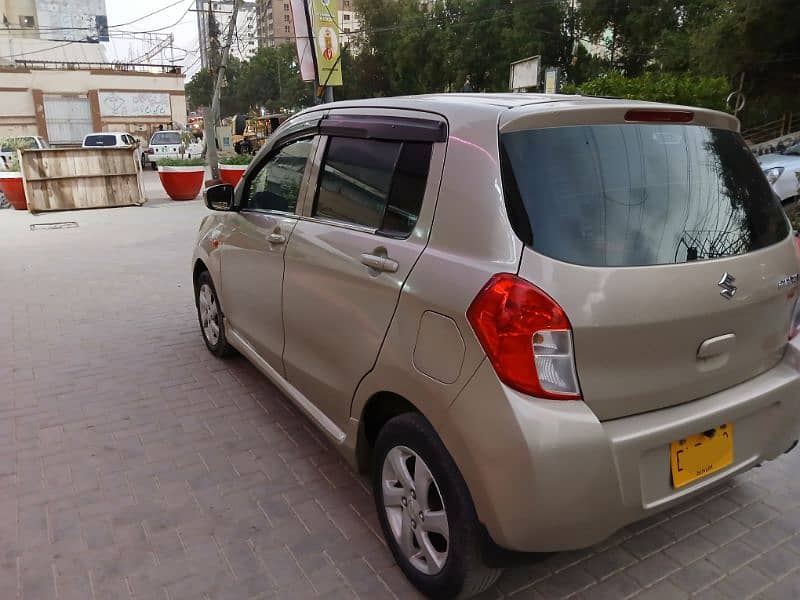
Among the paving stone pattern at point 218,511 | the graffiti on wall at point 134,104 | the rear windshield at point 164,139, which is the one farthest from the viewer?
the graffiti on wall at point 134,104

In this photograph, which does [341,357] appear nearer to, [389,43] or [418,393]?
[418,393]

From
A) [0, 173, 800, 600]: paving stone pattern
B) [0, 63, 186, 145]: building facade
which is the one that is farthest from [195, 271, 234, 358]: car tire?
[0, 63, 186, 145]: building facade

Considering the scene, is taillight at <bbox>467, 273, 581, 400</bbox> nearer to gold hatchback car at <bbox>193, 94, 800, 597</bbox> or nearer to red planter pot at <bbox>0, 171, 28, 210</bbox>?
gold hatchback car at <bbox>193, 94, 800, 597</bbox>

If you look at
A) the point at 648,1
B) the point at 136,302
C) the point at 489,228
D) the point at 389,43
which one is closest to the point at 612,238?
the point at 489,228

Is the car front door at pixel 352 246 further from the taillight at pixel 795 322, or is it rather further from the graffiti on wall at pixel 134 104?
the graffiti on wall at pixel 134 104

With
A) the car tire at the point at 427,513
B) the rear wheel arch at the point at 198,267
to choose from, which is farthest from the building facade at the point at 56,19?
the car tire at the point at 427,513

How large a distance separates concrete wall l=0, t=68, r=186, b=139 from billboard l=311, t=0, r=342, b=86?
99.8 feet

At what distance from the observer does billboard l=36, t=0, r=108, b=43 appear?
4569 cm

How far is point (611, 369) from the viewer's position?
1979mm

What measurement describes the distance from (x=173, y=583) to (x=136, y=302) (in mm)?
4654

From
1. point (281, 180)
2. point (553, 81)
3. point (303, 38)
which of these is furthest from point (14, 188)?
point (281, 180)

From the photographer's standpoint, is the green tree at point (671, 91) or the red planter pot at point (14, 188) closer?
the green tree at point (671, 91)

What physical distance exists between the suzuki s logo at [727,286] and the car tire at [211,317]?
325 centimetres

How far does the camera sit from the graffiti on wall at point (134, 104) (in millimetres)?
41656
